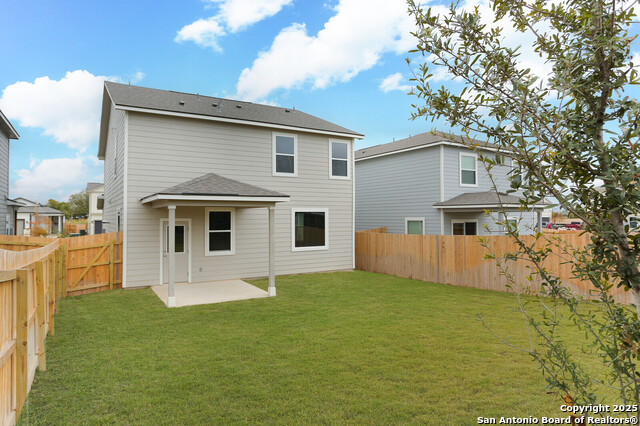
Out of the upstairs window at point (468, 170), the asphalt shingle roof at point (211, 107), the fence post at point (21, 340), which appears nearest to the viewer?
the fence post at point (21, 340)

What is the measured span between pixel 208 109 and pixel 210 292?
248 inches

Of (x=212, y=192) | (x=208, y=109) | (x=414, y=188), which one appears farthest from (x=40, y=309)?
(x=414, y=188)

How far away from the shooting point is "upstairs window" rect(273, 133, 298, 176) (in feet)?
41.4

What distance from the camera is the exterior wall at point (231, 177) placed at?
404 inches

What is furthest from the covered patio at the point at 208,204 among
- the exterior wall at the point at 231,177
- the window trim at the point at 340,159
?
the window trim at the point at 340,159

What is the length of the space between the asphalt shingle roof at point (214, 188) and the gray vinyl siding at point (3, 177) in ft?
33.9

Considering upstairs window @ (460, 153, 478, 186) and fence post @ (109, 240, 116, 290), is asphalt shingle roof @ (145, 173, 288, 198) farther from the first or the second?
upstairs window @ (460, 153, 478, 186)

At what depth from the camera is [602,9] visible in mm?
1605

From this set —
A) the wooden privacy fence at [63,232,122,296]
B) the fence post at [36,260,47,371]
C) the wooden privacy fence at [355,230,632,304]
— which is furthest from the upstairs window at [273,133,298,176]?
the fence post at [36,260,47,371]

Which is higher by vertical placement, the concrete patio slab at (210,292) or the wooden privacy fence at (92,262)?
the wooden privacy fence at (92,262)

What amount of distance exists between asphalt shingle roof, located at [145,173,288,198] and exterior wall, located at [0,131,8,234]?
1036 cm

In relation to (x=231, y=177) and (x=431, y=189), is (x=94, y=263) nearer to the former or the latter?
(x=231, y=177)

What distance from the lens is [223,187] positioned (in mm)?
10078

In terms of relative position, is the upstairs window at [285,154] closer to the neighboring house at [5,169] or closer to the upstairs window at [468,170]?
the upstairs window at [468,170]
